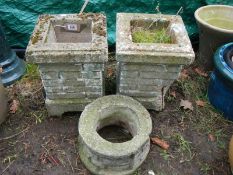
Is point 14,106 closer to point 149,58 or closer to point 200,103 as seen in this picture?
point 149,58

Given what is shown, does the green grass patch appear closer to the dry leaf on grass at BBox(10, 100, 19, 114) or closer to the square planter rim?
the dry leaf on grass at BBox(10, 100, 19, 114)

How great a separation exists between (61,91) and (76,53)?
560 millimetres

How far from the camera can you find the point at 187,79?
3844mm

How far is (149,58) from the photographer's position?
8.78 ft

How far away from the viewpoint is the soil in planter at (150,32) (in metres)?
2.97

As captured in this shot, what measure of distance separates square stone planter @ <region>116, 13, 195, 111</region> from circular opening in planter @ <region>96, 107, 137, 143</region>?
0.82 feet

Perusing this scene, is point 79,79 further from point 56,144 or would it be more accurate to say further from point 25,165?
point 25,165

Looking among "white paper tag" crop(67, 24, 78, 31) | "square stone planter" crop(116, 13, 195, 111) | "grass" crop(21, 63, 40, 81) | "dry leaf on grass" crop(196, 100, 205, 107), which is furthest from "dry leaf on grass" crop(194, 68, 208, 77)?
"grass" crop(21, 63, 40, 81)

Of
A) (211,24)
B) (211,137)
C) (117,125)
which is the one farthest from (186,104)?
(211,24)

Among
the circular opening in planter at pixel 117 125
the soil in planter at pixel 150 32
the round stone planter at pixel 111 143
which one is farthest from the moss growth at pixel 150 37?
the circular opening in planter at pixel 117 125

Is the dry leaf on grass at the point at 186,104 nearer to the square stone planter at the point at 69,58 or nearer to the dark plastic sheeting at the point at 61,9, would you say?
the square stone planter at the point at 69,58

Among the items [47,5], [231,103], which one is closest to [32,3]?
[47,5]

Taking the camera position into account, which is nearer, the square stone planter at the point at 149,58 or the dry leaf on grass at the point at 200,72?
the square stone planter at the point at 149,58

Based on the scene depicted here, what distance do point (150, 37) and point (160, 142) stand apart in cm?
109
